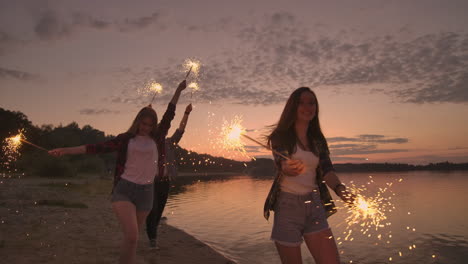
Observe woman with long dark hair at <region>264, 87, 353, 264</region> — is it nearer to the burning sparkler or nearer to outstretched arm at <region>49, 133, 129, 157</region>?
outstretched arm at <region>49, 133, 129, 157</region>

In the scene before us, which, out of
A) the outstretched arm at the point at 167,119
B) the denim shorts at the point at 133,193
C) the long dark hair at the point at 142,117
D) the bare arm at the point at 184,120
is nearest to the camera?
the denim shorts at the point at 133,193

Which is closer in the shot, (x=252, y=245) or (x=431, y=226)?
(x=252, y=245)

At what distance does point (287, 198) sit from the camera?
3686 mm

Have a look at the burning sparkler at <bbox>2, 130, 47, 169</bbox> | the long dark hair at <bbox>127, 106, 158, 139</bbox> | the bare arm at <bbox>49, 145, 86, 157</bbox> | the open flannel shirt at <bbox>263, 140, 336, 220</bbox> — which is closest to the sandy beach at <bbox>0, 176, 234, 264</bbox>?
the burning sparkler at <bbox>2, 130, 47, 169</bbox>

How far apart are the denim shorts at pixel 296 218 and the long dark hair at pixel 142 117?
258 centimetres

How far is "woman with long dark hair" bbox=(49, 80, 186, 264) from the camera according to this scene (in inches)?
187

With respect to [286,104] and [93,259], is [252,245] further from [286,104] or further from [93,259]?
[286,104]

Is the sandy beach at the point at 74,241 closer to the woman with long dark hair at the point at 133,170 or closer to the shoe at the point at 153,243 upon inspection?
the shoe at the point at 153,243

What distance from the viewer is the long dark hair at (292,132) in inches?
152

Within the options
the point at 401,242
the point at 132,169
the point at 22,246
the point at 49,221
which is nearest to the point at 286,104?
the point at 132,169

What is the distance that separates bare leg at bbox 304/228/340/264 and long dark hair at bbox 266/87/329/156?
878 millimetres

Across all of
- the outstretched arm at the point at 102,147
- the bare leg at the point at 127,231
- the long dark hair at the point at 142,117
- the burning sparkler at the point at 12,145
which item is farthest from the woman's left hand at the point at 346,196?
the burning sparkler at the point at 12,145

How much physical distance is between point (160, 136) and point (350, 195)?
10.7 ft

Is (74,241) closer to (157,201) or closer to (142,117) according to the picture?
(157,201)
